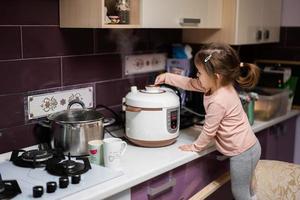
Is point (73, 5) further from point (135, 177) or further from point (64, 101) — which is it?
point (135, 177)

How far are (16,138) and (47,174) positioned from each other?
0.36m

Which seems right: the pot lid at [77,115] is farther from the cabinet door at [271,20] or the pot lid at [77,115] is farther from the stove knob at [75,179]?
the cabinet door at [271,20]

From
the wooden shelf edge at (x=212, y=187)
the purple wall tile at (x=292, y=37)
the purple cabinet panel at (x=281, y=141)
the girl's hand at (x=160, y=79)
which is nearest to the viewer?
the wooden shelf edge at (x=212, y=187)

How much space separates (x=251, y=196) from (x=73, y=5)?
1181 millimetres

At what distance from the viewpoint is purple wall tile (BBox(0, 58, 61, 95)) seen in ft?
5.50

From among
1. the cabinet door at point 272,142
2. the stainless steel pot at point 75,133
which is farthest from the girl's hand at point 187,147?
the cabinet door at point 272,142

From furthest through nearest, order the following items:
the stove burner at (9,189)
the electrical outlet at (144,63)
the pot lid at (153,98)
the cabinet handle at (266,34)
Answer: the cabinet handle at (266,34), the electrical outlet at (144,63), the pot lid at (153,98), the stove burner at (9,189)

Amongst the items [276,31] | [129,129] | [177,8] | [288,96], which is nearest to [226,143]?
[129,129]

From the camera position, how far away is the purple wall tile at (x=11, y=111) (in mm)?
1685

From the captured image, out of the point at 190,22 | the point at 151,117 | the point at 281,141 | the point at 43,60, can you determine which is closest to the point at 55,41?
the point at 43,60

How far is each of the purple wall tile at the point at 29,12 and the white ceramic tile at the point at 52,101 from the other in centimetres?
32

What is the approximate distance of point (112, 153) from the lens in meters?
1.54

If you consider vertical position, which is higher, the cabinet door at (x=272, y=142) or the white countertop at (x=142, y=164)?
the white countertop at (x=142, y=164)

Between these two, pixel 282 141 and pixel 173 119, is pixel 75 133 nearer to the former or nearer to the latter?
pixel 173 119
